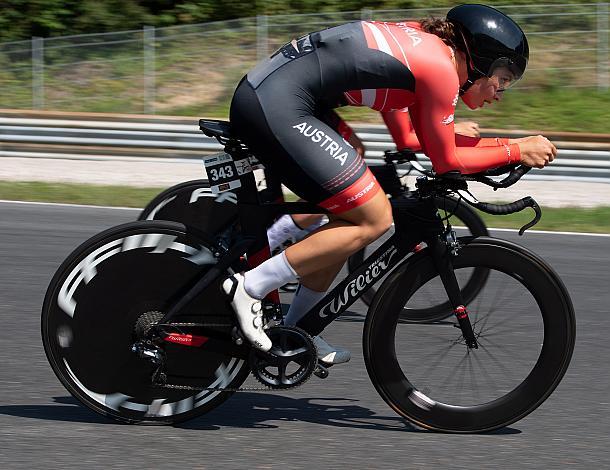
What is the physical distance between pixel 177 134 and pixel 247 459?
1015cm

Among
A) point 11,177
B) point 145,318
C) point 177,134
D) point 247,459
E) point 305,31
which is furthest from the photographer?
point 305,31

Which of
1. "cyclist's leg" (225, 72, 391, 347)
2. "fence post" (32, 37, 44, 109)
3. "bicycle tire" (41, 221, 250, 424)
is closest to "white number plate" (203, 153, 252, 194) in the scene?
"cyclist's leg" (225, 72, 391, 347)

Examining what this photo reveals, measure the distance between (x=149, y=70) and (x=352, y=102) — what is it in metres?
12.3

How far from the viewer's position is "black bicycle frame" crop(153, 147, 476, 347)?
539 centimetres

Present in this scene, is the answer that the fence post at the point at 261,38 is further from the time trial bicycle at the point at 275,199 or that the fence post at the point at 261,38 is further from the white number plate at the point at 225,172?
the white number plate at the point at 225,172

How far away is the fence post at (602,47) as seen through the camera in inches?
659

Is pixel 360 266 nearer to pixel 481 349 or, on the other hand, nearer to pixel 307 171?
pixel 307 171

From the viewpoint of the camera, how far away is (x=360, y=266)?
5.52 meters

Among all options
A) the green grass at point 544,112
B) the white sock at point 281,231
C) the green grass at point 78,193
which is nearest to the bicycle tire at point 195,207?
the white sock at point 281,231

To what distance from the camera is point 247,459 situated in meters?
5.15

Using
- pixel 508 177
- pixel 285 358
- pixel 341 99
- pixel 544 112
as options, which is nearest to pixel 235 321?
pixel 285 358

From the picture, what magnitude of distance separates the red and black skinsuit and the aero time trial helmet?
10 cm

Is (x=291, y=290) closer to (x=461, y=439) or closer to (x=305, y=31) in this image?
(x=461, y=439)

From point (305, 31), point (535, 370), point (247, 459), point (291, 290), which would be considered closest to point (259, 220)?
point (247, 459)
